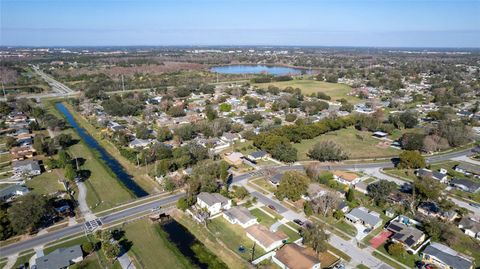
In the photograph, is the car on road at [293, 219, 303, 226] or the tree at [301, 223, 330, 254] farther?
the car on road at [293, 219, 303, 226]

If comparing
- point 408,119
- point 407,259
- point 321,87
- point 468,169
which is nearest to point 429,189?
point 407,259

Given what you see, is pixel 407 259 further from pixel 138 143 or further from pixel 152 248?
pixel 138 143

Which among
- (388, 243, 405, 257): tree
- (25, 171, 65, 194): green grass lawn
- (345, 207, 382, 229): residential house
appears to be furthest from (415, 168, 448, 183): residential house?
(25, 171, 65, 194): green grass lawn

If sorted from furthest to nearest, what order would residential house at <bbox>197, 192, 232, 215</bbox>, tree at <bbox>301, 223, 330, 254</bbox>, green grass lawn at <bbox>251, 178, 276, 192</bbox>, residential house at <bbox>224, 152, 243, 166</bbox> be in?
residential house at <bbox>224, 152, 243, 166</bbox>, green grass lawn at <bbox>251, 178, 276, 192</bbox>, residential house at <bbox>197, 192, 232, 215</bbox>, tree at <bbox>301, 223, 330, 254</bbox>

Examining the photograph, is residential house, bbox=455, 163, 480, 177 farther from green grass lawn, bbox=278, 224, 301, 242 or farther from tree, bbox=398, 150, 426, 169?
green grass lawn, bbox=278, 224, 301, 242

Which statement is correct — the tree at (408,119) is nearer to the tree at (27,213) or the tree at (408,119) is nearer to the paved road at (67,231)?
the paved road at (67,231)

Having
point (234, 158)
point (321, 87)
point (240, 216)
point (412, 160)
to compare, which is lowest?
point (240, 216)
